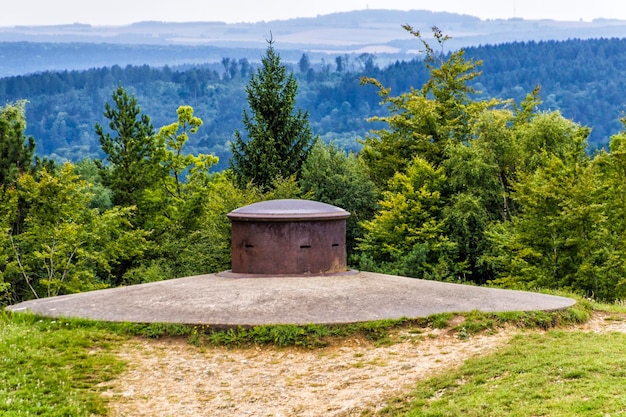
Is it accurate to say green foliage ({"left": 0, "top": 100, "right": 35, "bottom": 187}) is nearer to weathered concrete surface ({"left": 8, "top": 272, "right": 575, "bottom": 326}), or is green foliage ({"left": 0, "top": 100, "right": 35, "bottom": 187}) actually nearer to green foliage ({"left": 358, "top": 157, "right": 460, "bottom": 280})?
green foliage ({"left": 358, "top": 157, "right": 460, "bottom": 280})

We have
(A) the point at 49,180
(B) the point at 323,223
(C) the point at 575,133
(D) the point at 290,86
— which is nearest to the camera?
(B) the point at 323,223

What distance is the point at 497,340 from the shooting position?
12.6 m

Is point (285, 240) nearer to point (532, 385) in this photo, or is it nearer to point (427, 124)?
point (532, 385)

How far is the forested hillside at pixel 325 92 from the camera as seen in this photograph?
414ft

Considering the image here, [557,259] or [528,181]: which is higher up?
[528,181]

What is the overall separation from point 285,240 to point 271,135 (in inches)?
767

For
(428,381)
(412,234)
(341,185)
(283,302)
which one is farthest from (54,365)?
(341,185)

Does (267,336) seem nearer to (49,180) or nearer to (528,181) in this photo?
(528,181)

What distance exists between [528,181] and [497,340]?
17.5m

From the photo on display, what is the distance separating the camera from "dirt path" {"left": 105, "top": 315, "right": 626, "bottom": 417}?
10.8 m

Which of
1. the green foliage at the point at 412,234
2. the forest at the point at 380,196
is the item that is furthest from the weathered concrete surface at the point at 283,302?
the green foliage at the point at 412,234

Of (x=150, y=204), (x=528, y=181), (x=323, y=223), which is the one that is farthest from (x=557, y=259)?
(x=150, y=204)

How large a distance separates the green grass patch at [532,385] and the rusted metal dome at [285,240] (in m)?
5.98

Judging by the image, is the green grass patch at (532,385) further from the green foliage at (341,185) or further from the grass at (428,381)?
the green foliage at (341,185)
